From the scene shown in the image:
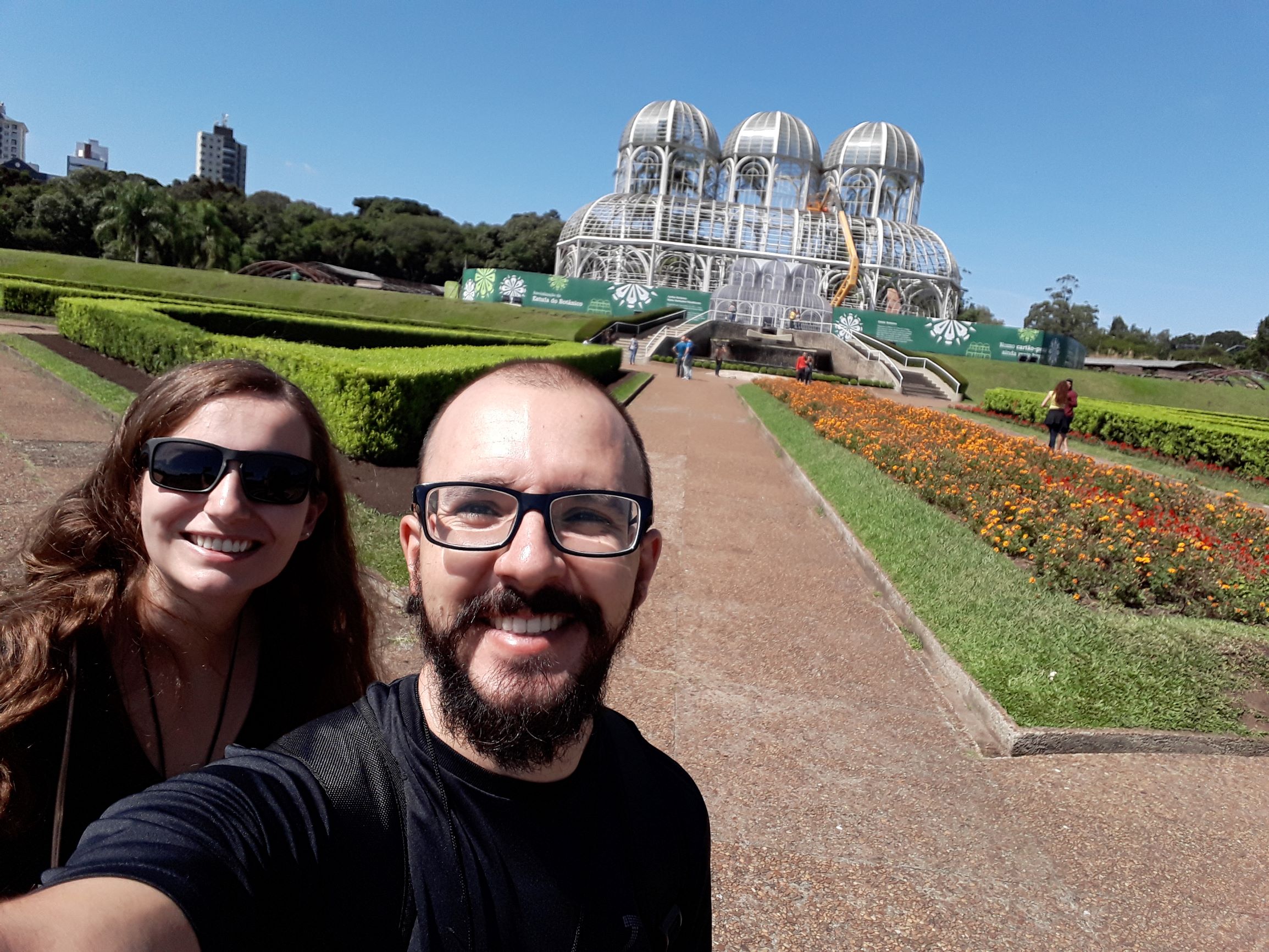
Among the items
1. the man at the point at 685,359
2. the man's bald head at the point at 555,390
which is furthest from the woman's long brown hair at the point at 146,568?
the man at the point at 685,359

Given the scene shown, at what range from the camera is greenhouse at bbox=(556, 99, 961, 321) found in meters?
53.0

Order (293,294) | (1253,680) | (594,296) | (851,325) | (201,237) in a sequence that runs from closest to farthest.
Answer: (1253,680), (293,294), (851,325), (594,296), (201,237)

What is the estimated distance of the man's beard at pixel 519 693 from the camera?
3.96 feet

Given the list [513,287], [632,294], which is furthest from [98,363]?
[632,294]

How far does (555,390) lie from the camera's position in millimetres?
1349

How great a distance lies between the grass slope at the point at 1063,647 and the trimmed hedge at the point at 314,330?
14878 millimetres

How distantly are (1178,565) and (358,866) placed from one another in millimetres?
7825

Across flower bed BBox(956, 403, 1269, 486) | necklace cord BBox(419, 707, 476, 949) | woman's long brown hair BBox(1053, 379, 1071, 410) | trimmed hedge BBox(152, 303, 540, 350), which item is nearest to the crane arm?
flower bed BBox(956, 403, 1269, 486)

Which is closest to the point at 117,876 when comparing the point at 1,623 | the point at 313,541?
the point at 1,623

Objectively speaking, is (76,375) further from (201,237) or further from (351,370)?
(201,237)

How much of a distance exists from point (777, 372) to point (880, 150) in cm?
3152

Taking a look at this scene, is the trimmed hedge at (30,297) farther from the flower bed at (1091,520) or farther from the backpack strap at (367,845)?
the backpack strap at (367,845)

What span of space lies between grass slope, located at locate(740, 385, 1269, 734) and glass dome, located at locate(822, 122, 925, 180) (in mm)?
56381

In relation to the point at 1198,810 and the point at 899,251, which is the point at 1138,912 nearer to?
the point at 1198,810
